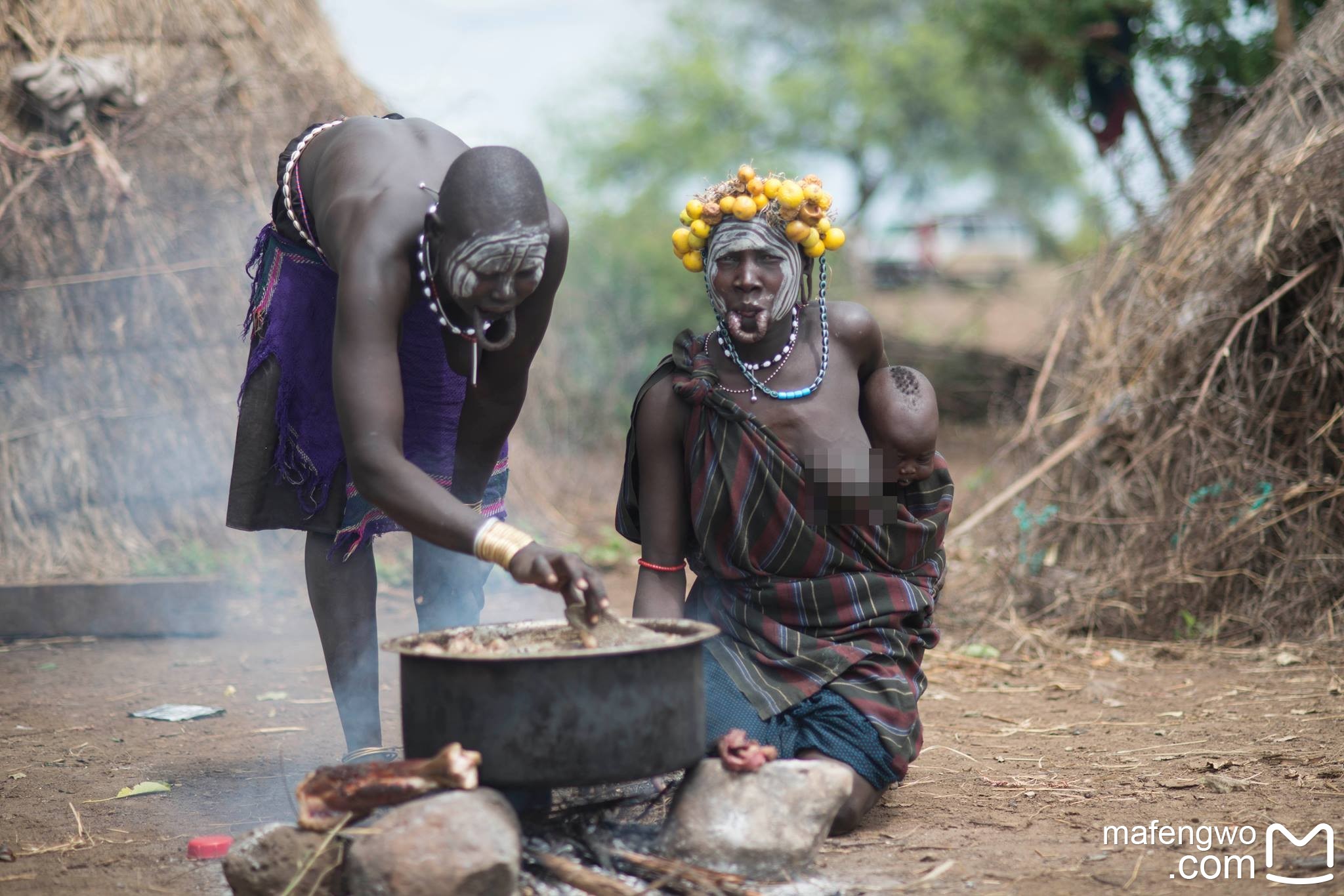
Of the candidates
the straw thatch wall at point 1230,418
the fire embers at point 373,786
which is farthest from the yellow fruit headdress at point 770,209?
the straw thatch wall at point 1230,418

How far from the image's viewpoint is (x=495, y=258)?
7.39 feet

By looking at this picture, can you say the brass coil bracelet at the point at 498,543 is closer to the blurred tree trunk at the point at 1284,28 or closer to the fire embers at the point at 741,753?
the fire embers at the point at 741,753

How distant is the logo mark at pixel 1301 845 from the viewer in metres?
2.23

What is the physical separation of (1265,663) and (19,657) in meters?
4.40

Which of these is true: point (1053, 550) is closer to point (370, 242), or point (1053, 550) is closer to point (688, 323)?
point (370, 242)

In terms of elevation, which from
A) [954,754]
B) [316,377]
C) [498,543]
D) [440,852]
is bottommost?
[954,754]

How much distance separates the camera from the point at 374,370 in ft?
7.38

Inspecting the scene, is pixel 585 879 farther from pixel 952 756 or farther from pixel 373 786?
pixel 952 756

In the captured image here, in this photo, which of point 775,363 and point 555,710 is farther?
point 775,363

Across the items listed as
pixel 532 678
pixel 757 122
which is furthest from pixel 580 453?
pixel 757 122

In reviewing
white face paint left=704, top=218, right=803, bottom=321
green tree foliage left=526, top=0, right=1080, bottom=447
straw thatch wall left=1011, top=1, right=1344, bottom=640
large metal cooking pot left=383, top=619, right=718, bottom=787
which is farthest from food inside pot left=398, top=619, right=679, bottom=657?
green tree foliage left=526, top=0, right=1080, bottom=447

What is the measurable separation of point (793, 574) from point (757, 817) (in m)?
0.65

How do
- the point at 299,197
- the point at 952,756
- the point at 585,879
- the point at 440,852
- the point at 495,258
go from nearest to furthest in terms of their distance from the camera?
the point at 440,852
the point at 585,879
the point at 495,258
the point at 299,197
the point at 952,756

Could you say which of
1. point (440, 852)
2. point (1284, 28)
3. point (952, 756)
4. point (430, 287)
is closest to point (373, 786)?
point (440, 852)
